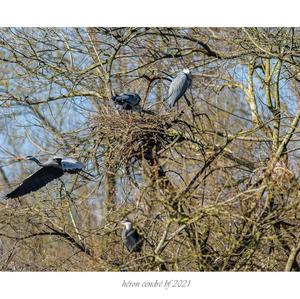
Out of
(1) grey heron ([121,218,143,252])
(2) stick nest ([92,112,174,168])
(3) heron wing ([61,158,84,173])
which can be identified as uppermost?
(2) stick nest ([92,112,174,168])

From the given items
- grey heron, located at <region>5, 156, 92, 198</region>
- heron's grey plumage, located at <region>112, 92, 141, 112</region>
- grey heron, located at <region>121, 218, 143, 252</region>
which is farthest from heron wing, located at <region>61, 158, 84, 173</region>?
grey heron, located at <region>121, 218, 143, 252</region>

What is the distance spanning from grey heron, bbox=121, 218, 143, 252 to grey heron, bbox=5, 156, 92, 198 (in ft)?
4.63

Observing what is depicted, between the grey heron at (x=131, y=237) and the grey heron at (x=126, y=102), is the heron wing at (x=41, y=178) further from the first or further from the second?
the grey heron at (x=131, y=237)

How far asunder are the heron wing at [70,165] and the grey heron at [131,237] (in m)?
1.35

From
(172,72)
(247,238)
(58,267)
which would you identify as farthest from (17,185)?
(247,238)

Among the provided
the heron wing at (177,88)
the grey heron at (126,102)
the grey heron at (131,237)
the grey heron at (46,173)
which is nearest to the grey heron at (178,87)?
the heron wing at (177,88)

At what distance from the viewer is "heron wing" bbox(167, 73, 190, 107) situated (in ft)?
24.7

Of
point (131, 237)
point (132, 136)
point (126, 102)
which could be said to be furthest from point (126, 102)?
point (131, 237)

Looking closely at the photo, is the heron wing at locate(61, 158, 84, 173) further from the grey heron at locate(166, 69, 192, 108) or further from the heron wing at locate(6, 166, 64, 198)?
the grey heron at locate(166, 69, 192, 108)

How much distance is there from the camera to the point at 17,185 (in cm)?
777

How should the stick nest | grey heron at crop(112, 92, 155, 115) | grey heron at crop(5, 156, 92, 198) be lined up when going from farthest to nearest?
grey heron at crop(5, 156, 92, 198), grey heron at crop(112, 92, 155, 115), the stick nest

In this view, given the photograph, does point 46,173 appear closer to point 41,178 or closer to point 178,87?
point 41,178
